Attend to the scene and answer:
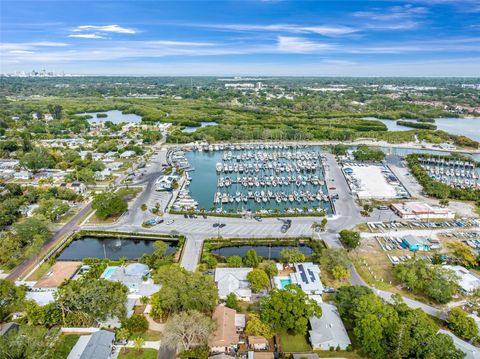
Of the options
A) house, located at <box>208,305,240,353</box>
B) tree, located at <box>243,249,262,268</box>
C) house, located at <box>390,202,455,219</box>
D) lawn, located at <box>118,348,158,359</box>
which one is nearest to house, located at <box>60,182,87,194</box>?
tree, located at <box>243,249,262,268</box>

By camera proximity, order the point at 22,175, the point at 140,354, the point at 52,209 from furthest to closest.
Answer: the point at 22,175 < the point at 52,209 < the point at 140,354

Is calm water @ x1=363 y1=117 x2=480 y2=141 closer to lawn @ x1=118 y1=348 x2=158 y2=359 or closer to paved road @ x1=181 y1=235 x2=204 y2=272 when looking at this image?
paved road @ x1=181 y1=235 x2=204 y2=272

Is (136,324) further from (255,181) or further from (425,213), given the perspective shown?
(425,213)

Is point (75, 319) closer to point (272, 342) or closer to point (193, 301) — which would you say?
point (193, 301)

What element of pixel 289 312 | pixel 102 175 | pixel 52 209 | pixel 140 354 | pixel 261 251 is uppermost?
pixel 289 312

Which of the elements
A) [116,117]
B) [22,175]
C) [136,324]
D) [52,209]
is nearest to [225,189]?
[52,209]

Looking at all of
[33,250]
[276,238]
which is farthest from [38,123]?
[276,238]
